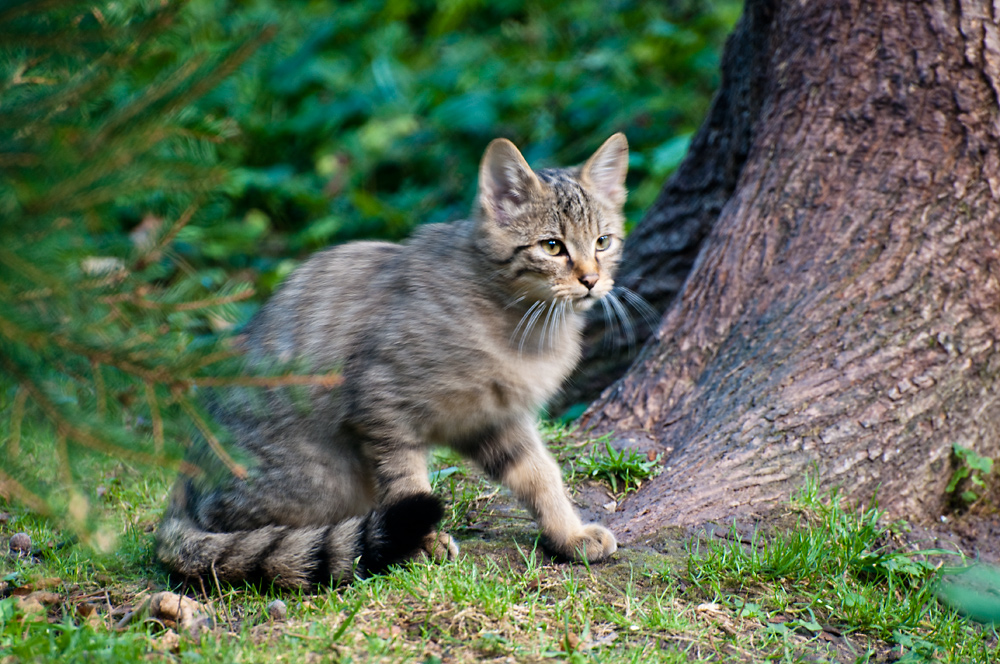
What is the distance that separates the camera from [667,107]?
24.2 feet

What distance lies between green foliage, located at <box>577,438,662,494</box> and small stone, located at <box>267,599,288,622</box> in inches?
60.5

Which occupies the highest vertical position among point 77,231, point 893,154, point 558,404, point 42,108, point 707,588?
point 42,108

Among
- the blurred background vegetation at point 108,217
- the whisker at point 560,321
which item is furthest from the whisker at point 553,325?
the blurred background vegetation at point 108,217

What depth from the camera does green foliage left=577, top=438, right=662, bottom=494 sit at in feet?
12.1

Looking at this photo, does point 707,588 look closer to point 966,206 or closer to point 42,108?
point 966,206

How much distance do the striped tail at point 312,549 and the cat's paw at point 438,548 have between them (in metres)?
0.15

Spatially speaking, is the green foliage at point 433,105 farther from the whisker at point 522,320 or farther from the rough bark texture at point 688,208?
the whisker at point 522,320

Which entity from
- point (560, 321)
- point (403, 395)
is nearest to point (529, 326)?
point (560, 321)

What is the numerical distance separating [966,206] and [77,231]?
11.9 feet

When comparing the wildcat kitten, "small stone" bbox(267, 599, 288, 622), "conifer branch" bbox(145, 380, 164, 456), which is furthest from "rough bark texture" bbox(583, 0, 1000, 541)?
"conifer branch" bbox(145, 380, 164, 456)

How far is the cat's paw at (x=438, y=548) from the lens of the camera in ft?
9.99

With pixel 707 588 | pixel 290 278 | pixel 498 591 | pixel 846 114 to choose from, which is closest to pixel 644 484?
pixel 707 588

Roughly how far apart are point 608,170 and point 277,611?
236 centimetres

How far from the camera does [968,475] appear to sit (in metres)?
3.71
